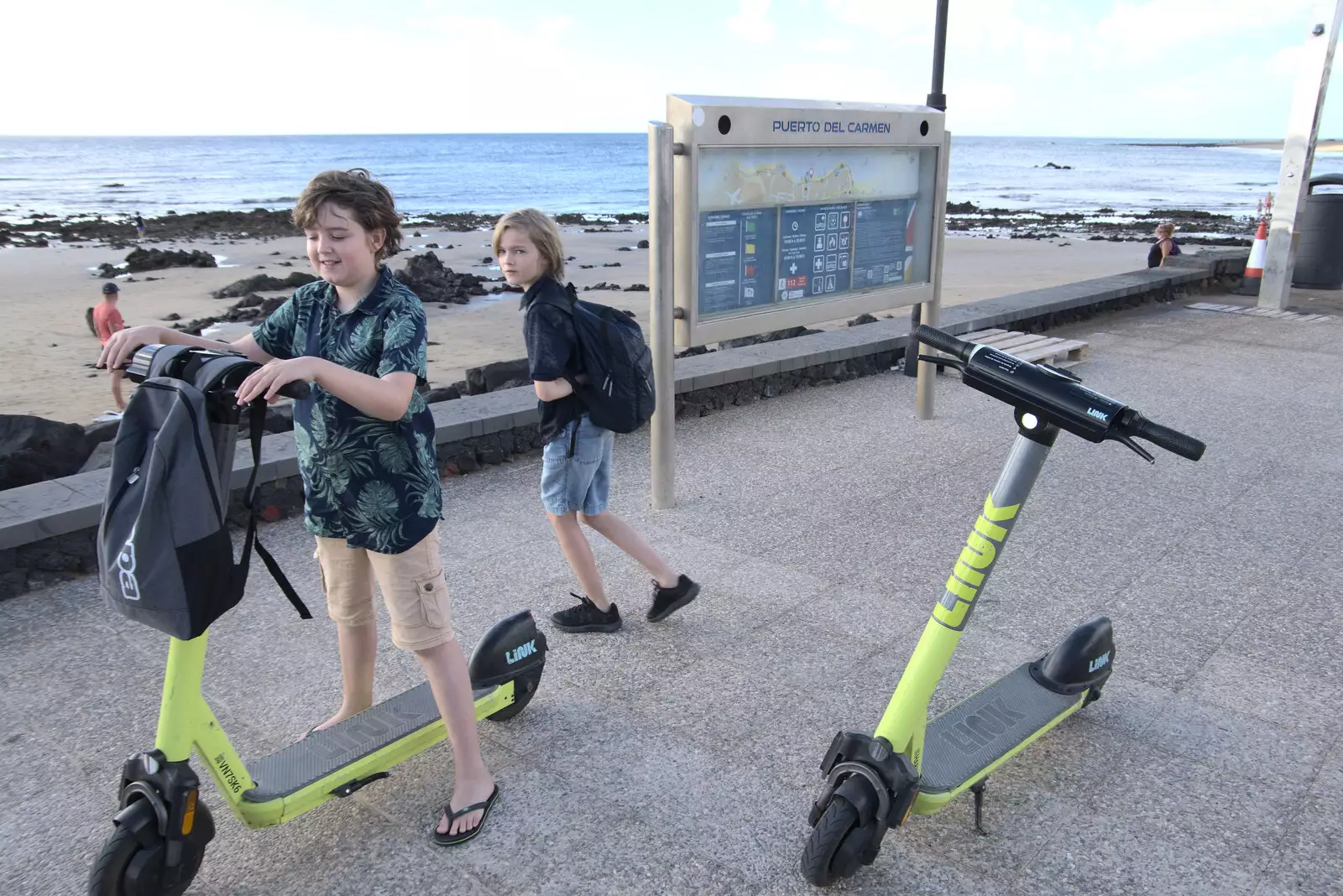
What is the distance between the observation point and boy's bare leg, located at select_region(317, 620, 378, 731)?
297cm

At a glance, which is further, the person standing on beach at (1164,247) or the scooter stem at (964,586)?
the person standing on beach at (1164,247)

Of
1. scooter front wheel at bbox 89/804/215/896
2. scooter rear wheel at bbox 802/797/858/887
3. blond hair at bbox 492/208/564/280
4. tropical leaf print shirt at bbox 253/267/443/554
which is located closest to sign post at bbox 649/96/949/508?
blond hair at bbox 492/208/564/280

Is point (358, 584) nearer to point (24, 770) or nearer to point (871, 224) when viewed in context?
point (24, 770)

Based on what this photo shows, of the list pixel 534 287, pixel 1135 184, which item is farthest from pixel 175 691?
pixel 1135 184

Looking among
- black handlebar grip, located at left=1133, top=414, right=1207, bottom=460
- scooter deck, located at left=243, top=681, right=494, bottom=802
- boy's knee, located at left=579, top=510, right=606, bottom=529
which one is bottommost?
scooter deck, located at left=243, top=681, right=494, bottom=802

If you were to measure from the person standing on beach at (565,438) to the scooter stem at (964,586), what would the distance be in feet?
4.95

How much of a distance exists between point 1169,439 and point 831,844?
1251mm

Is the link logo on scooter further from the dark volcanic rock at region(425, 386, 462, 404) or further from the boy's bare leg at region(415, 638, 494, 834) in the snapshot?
the dark volcanic rock at region(425, 386, 462, 404)

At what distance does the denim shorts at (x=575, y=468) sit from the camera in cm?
369

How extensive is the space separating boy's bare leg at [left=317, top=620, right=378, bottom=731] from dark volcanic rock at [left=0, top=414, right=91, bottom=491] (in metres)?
2.99

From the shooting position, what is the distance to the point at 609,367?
11.8 ft

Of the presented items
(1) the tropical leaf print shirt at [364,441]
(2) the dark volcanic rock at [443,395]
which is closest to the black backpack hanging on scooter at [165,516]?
(1) the tropical leaf print shirt at [364,441]

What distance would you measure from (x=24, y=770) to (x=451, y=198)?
52.4m

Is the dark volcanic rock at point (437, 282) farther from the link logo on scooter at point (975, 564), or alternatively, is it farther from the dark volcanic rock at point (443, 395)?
the link logo on scooter at point (975, 564)
